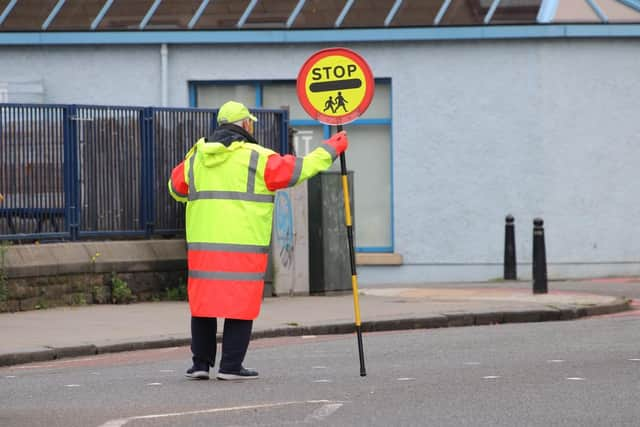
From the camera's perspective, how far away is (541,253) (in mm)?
Answer: 18094

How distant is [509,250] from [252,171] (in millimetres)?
12417

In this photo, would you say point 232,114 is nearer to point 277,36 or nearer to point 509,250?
point 509,250

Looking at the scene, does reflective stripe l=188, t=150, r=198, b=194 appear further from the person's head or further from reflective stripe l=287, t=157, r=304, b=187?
reflective stripe l=287, t=157, r=304, b=187

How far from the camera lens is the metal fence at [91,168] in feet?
52.9

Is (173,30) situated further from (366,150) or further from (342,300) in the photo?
(342,300)

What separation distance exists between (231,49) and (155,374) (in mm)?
13418

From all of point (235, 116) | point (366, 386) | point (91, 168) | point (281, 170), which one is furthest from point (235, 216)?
point (91, 168)

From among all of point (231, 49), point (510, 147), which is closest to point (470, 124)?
point (510, 147)

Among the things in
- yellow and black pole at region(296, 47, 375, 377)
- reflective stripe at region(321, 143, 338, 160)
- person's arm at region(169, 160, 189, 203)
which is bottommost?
person's arm at region(169, 160, 189, 203)

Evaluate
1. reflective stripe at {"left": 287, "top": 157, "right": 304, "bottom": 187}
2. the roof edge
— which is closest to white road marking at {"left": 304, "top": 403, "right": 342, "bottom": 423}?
reflective stripe at {"left": 287, "top": 157, "right": 304, "bottom": 187}

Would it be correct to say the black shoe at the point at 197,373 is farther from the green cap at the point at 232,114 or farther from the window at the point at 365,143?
the window at the point at 365,143

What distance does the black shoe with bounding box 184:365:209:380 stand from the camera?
398 inches

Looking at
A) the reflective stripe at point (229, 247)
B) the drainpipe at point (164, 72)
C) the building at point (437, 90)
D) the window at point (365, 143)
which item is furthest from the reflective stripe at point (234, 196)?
the drainpipe at point (164, 72)

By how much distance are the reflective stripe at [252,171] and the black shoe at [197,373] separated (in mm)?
1282
